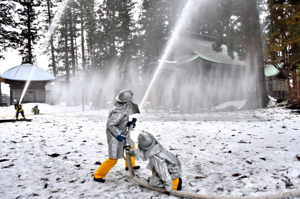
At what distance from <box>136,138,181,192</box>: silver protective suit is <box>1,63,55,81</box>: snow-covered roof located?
26.9m

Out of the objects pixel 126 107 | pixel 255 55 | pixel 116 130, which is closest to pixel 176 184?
pixel 116 130

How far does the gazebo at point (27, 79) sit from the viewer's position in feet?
82.3

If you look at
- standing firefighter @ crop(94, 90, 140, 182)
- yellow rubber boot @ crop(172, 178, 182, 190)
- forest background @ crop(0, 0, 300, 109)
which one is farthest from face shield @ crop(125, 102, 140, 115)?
forest background @ crop(0, 0, 300, 109)

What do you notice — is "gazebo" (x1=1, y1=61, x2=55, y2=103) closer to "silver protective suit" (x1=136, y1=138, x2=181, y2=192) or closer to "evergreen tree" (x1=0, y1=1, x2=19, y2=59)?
"evergreen tree" (x1=0, y1=1, x2=19, y2=59)

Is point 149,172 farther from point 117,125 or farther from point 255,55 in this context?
point 255,55

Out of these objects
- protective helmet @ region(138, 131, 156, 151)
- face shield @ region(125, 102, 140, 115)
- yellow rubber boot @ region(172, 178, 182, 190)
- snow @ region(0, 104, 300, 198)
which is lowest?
snow @ region(0, 104, 300, 198)

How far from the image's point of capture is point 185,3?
86.3ft

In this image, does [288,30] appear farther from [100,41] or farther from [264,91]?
[100,41]

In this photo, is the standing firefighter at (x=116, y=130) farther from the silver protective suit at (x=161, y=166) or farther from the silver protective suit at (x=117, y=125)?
the silver protective suit at (x=161, y=166)

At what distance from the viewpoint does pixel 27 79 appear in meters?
25.1

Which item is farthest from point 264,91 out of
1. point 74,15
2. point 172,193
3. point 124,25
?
point 74,15

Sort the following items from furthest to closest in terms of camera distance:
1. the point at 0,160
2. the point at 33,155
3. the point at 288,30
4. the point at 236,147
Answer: the point at 288,30
the point at 236,147
the point at 33,155
the point at 0,160

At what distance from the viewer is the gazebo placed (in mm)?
25094

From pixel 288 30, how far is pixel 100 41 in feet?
72.6
